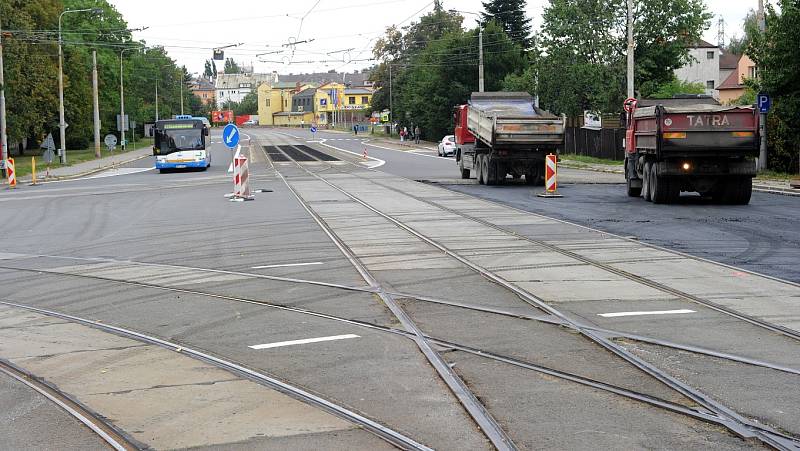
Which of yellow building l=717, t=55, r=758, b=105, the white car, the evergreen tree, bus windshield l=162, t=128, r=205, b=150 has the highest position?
the evergreen tree

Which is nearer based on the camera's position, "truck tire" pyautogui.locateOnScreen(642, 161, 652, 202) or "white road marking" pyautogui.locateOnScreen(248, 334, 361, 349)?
"white road marking" pyautogui.locateOnScreen(248, 334, 361, 349)

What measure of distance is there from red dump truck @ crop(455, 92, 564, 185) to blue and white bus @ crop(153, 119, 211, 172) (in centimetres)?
1974

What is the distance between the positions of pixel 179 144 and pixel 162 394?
45897 mm

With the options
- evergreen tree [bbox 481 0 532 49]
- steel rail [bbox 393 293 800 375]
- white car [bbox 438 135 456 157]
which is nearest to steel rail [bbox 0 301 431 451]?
steel rail [bbox 393 293 800 375]

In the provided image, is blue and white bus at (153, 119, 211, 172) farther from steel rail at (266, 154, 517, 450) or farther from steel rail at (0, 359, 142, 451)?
steel rail at (0, 359, 142, 451)

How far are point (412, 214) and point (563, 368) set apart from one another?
15.5 meters

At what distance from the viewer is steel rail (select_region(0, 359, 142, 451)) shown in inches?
243

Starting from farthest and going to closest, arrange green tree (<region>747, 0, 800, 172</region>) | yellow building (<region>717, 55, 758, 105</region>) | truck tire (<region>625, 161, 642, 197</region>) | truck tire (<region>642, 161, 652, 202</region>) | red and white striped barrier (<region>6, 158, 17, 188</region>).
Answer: yellow building (<region>717, 55, 758, 105</region>) → red and white striped barrier (<region>6, 158, 17, 188</region>) → green tree (<region>747, 0, 800, 172</region>) → truck tire (<region>625, 161, 642, 197</region>) → truck tire (<region>642, 161, 652, 202</region>)

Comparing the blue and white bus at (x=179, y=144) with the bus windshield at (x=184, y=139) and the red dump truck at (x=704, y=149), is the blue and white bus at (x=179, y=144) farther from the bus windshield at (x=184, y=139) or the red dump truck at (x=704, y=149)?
the red dump truck at (x=704, y=149)

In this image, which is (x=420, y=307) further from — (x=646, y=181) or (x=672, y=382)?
(x=646, y=181)

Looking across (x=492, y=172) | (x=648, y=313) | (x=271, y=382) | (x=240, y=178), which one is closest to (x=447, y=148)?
(x=492, y=172)

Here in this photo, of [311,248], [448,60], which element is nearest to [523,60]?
[448,60]

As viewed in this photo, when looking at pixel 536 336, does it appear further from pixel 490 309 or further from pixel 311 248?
pixel 311 248

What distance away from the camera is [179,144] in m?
51.9
